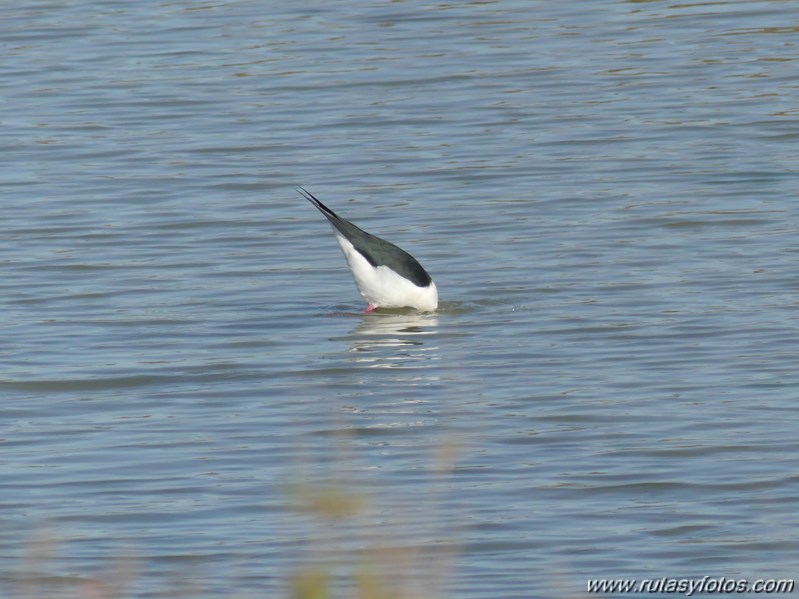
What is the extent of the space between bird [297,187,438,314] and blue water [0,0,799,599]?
222 mm

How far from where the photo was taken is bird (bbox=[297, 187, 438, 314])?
11.3 meters

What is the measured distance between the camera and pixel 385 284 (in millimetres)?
11461

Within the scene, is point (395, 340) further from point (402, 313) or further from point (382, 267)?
point (402, 313)

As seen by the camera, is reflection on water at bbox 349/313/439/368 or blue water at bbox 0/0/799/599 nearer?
blue water at bbox 0/0/799/599

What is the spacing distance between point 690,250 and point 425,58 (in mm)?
7102

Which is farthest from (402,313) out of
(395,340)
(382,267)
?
(395,340)

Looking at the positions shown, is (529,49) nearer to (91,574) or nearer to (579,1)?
(579,1)

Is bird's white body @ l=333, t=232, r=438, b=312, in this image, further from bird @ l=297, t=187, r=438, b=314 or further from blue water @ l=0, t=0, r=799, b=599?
blue water @ l=0, t=0, r=799, b=599

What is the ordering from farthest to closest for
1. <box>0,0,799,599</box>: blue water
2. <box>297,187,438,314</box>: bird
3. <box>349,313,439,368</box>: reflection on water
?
<box>297,187,438,314</box>: bird, <box>349,313,439,368</box>: reflection on water, <box>0,0,799,599</box>: blue water

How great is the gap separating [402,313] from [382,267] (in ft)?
1.89

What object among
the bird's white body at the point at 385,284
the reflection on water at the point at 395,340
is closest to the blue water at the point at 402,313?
the reflection on water at the point at 395,340

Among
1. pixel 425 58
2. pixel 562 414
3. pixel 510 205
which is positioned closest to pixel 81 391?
pixel 562 414

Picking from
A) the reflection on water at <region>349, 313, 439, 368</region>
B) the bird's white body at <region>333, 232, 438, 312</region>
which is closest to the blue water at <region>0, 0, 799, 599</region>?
the reflection on water at <region>349, 313, 439, 368</region>

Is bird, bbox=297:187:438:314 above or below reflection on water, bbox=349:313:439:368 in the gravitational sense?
above
